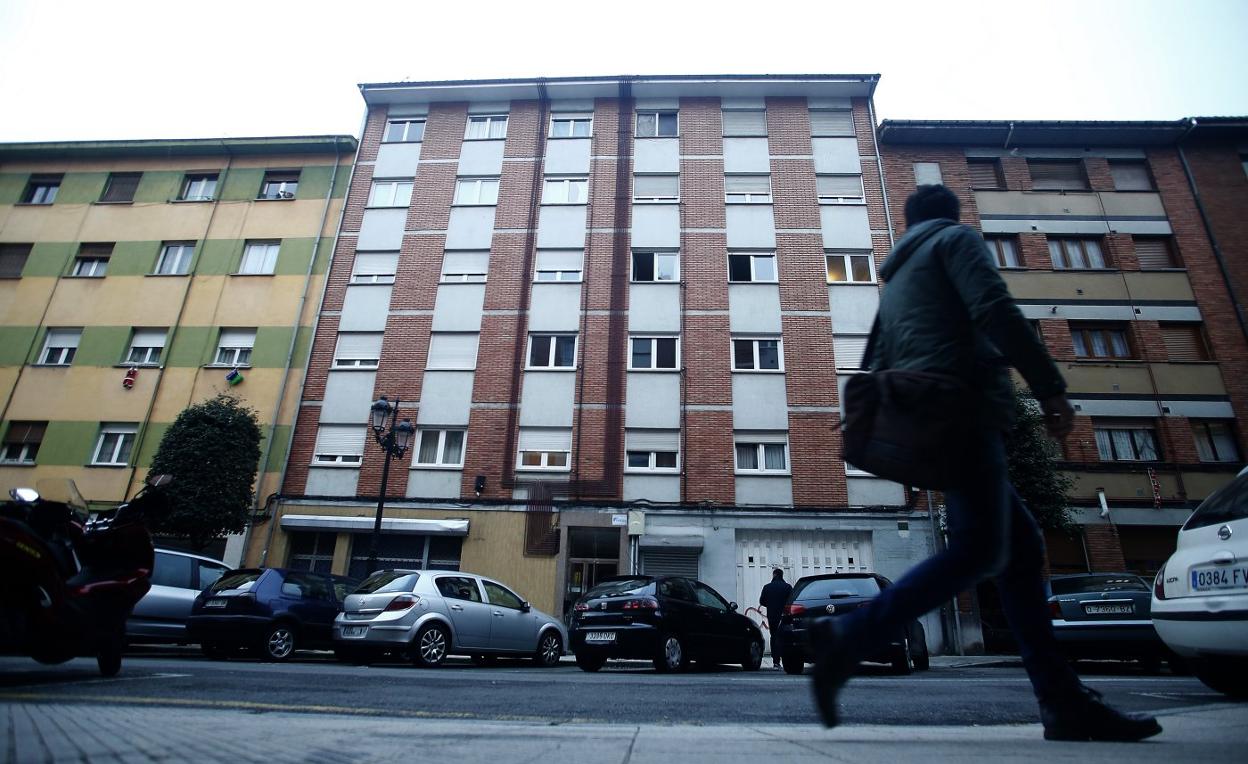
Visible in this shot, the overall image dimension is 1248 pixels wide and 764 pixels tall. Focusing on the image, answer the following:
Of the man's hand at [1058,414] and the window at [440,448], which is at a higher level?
the window at [440,448]

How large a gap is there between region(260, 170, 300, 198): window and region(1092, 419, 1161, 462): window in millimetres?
27307

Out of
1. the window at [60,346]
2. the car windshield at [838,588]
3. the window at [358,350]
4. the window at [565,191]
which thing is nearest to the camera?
the car windshield at [838,588]

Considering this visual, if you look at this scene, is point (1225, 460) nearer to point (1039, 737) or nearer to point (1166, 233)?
point (1166, 233)

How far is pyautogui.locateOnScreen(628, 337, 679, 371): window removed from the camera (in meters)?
19.5

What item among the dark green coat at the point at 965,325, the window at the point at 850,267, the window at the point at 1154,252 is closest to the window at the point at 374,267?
the window at the point at 850,267

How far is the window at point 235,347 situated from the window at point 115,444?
315 cm

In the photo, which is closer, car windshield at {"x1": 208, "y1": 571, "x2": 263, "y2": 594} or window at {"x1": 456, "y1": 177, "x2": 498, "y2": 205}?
car windshield at {"x1": 208, "y1": 571, "x2": 263, "y2": 594}

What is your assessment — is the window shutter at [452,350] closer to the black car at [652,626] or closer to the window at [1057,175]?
the black car at [652,626]

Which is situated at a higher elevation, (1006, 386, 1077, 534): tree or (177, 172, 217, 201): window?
(177, 172, 217, 201): window

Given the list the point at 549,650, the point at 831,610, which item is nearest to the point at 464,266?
the point at 549,650

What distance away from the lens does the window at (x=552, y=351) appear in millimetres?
19703

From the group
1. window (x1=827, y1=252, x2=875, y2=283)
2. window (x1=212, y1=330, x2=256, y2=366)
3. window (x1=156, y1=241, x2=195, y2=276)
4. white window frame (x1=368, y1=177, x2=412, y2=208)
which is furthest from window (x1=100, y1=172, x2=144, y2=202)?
window (x1=827, y1=252, x2=875, y2=283)

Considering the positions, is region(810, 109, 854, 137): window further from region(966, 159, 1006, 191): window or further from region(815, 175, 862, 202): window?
region(966, 159, 1006, 191): window

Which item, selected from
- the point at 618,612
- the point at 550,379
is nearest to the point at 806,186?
the point at 550,379
